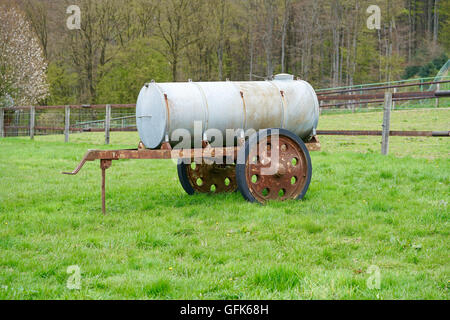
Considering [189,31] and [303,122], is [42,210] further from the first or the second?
[189,31]

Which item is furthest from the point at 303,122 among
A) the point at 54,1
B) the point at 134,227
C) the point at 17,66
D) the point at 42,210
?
the point at 54,1

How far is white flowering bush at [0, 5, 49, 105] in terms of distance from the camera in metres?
29.8

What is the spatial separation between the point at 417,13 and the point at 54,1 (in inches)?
1473

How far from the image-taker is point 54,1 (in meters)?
36.8

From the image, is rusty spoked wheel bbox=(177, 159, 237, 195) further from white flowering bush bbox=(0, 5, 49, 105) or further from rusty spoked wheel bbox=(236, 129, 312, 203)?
white flowering bush bbox=(0, 5, 49, 105)

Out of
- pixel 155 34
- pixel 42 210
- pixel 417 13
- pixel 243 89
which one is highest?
pixel 417 13

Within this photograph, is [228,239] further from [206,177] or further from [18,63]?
[18,63]

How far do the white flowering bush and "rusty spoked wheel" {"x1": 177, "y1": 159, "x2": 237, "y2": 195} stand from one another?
81.4 ft

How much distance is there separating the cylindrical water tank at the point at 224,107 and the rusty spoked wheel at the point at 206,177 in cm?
100

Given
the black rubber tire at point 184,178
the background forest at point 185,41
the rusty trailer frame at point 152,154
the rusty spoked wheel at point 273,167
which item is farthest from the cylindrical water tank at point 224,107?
the background forest at point 185,41

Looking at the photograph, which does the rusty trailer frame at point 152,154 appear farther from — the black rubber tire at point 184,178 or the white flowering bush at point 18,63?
the white flowering bush at point 18,63

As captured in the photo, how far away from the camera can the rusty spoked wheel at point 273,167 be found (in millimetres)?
6480

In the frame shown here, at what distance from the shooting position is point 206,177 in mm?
7734

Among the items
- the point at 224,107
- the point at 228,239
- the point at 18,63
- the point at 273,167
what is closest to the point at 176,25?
the point at 18,63
